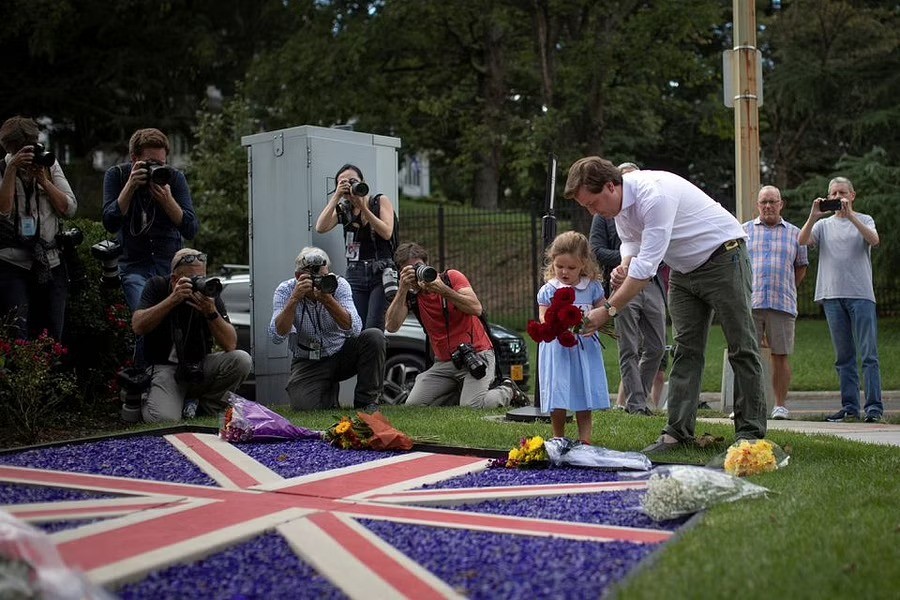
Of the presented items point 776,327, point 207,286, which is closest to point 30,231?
point 207,286

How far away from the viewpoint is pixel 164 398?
27.2 feet

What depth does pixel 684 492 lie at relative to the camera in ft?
15.1

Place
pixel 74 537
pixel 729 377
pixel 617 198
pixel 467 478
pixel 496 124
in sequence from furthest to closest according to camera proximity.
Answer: pixel 496 124
pixel 729 377
pixel 617 198
pixel 467 478
pixel 74 537

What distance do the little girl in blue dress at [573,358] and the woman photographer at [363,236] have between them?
276 cm

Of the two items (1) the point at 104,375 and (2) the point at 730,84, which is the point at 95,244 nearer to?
(1) the point at 104,375

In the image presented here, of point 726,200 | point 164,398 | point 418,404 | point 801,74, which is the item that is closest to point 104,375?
point 164,398

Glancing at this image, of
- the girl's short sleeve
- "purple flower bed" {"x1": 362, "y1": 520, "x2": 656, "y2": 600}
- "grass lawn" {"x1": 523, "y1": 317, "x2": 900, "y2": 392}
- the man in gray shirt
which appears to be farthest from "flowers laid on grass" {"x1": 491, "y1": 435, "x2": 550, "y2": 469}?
"grass lawn" {"x1": 523, "y1": 317, "x2": 900, "y2": 392}

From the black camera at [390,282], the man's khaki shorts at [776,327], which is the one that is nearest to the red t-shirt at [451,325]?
the black camera at [390,282]

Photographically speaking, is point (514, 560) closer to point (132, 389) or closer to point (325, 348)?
point (132, 389)

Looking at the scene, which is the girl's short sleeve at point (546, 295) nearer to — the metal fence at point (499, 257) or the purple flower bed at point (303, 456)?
the purple flower bed at point (303, 456)

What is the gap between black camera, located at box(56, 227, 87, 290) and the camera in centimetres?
793

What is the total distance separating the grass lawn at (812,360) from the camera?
40.9 feet

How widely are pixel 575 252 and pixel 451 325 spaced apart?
8.66 ft

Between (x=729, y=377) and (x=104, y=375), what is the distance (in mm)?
5219
